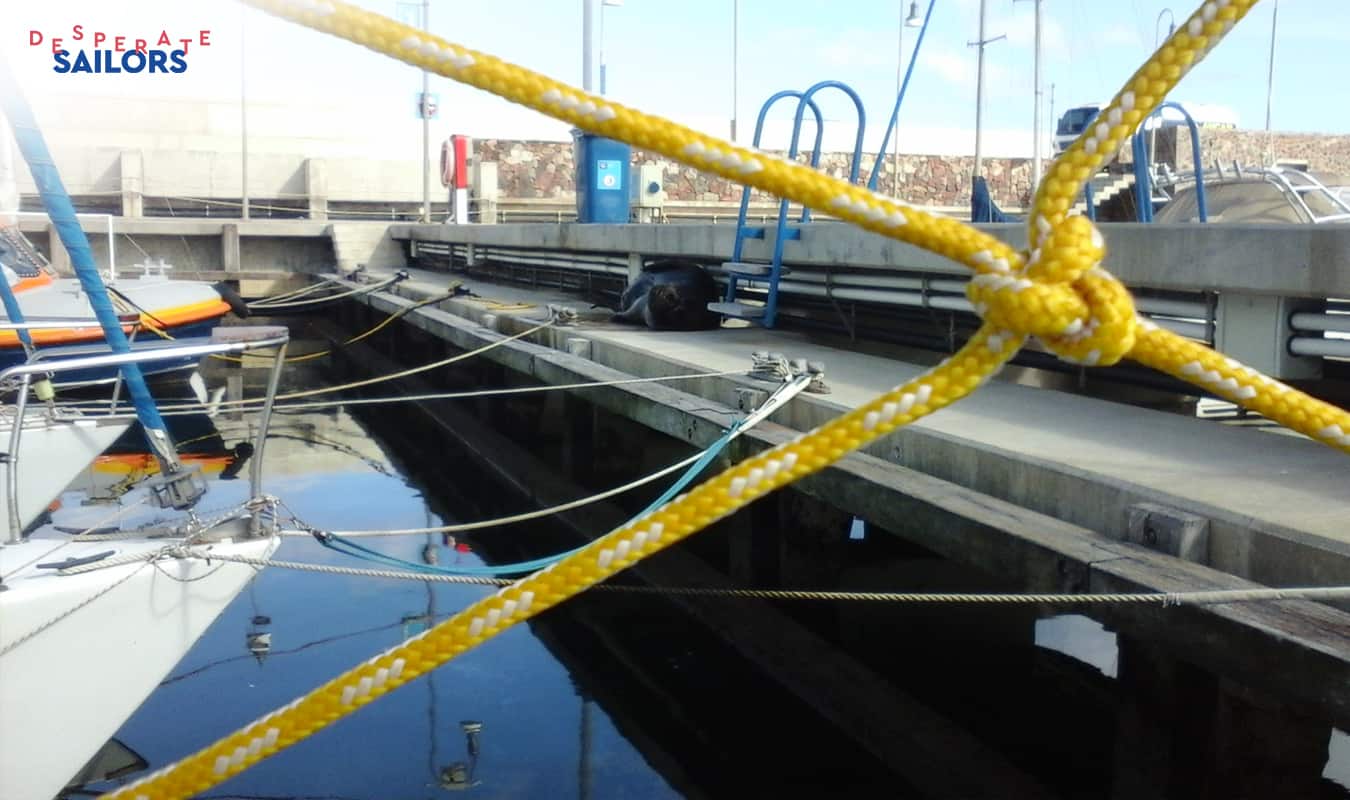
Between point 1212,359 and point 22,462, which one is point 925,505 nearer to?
point 1212,359

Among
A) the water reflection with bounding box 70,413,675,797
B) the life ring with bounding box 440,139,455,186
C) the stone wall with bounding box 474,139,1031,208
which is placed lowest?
the water reflection with bounding box 70,413,675,797

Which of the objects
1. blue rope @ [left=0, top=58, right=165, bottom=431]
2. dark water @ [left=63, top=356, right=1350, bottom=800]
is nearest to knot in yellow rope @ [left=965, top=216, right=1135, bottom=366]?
dark water @ [left=63, top=356, right=1350, bottom=800]

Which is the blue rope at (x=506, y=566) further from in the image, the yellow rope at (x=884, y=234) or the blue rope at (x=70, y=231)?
the yellow rope at (x=884, y=234)

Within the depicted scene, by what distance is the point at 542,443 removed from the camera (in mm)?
11633

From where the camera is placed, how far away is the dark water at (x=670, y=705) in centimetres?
504

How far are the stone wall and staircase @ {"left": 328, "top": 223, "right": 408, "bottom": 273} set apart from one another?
10.9 metres

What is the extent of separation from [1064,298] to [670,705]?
188 inches

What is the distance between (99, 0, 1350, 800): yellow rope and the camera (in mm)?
1509

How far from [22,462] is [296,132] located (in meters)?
34.7

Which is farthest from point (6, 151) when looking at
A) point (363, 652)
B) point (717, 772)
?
point (717, 772)

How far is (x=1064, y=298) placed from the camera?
1.56 m

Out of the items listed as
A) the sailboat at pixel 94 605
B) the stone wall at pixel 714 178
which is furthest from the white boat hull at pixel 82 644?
the stone wall at pixel 714 178

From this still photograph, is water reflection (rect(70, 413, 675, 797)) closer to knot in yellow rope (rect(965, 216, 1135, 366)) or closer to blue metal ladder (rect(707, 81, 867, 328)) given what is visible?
blue metal ladder (rect(707, 81, 867, 328))

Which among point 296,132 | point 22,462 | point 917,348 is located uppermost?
point 296,132
